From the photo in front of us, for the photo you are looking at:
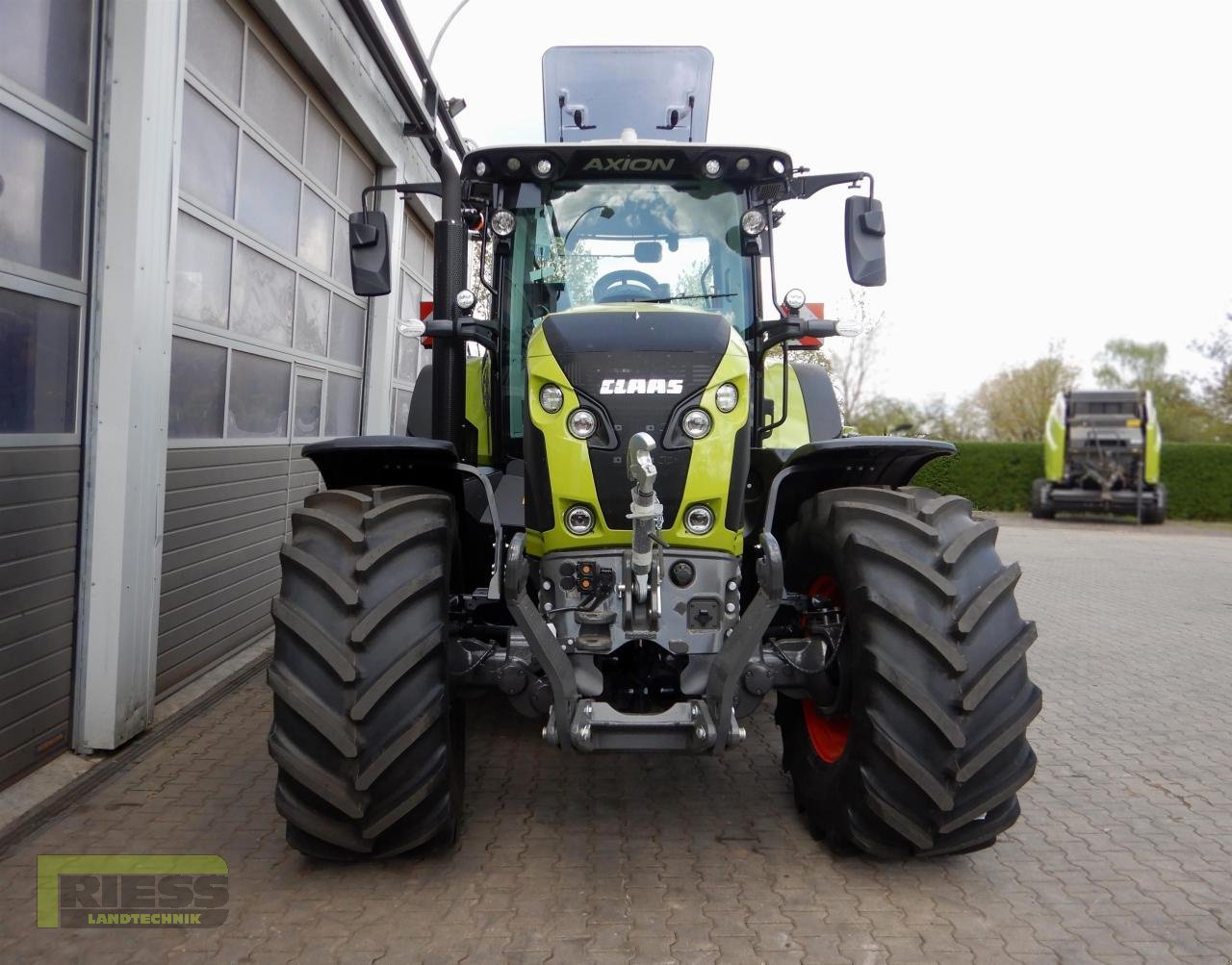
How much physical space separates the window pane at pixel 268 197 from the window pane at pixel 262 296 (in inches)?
7.7

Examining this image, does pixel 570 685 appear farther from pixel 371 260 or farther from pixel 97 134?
pixel 97 134

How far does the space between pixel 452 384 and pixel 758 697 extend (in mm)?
1912

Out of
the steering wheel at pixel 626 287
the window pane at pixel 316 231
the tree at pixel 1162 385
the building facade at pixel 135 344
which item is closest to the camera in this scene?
the building facade at pixel 135 344

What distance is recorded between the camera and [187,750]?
4.50 metres

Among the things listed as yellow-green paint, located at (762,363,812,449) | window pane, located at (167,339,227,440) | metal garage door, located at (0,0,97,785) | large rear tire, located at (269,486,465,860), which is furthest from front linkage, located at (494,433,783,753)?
window pane, located at (167,339,227,440)

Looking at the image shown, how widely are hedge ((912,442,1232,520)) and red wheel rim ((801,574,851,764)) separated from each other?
61.8ft

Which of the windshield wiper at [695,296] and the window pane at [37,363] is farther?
the windshield wiper at [695,296]

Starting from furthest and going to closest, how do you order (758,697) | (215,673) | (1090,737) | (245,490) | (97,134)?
(245,490) → (215,673) → (1090,737) → (97,134) → (758,697)

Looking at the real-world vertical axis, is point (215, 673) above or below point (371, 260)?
below

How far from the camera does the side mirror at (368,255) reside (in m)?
4.27

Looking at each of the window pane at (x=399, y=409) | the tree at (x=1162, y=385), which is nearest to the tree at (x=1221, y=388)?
the tree at (x=1162, y=385)

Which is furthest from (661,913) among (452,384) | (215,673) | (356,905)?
(215,673)

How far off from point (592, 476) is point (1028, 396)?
3649 cm

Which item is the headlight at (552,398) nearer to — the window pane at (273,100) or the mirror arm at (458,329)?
the mirror arm at (458,329)
